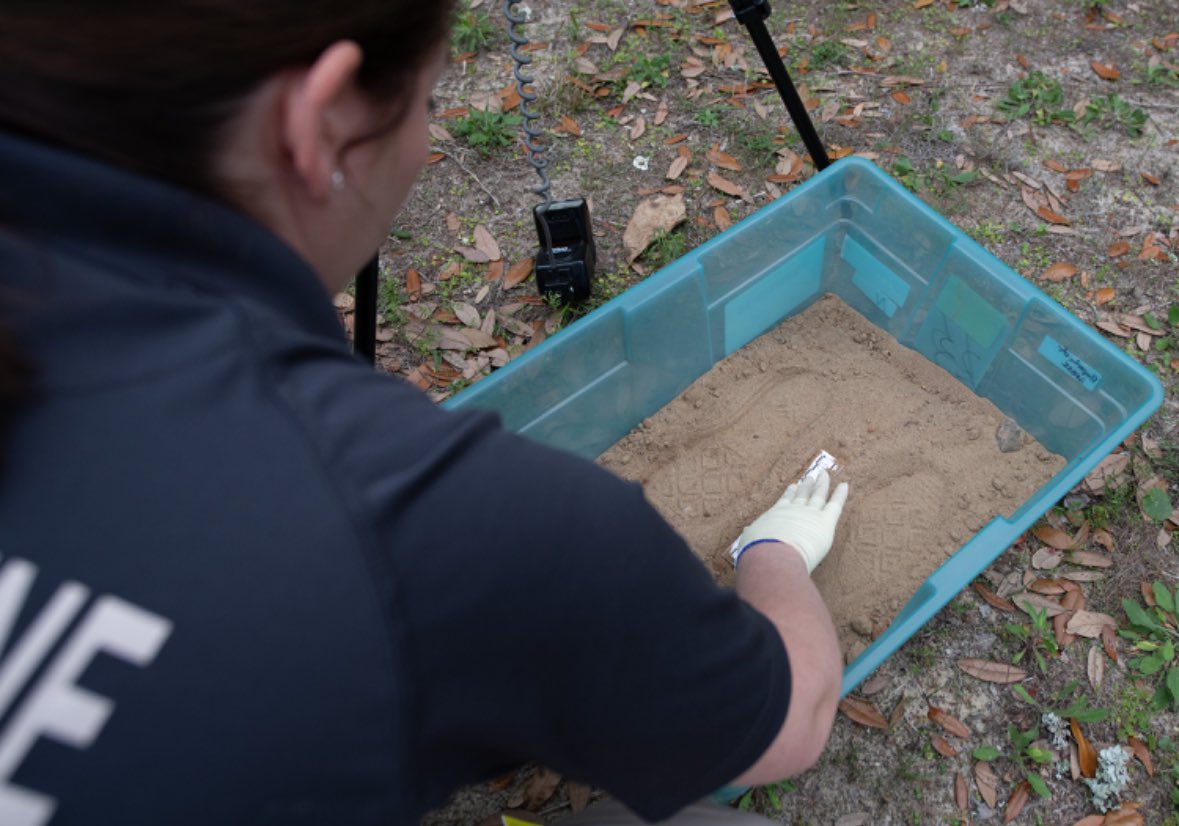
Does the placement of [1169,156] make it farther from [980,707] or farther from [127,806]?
[127,806]

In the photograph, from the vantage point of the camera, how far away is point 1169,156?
1927 millimetres

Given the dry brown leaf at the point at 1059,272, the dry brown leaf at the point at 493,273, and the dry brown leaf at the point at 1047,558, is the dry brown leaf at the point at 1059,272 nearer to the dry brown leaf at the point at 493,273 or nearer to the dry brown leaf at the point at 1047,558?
the dry brown leaf at the point at 1047,558

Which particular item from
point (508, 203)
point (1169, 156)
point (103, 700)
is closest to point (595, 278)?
point (508, 203)

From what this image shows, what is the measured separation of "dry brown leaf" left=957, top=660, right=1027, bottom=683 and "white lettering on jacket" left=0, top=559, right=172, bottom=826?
1.26 m

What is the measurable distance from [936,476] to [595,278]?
2.56 ft

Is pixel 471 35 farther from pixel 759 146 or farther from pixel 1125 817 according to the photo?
pixel 1125 817

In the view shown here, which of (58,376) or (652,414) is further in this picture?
(652,414)

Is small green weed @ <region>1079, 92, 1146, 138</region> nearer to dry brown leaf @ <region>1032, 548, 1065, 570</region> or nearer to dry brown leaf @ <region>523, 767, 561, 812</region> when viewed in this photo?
dry brown leaf @ <region>1032, 548, 1065, 570</region>

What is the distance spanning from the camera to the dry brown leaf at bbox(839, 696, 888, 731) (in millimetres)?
1310

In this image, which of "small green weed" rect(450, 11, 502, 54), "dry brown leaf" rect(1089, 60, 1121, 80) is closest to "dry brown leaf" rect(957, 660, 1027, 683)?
"dry brown leaf" rect(1089, 60, 1121, 80)

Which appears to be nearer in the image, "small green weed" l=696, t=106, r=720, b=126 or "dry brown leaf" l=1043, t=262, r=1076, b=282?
"dry brown leaf" l=1043, t=262, r=1076, b=282

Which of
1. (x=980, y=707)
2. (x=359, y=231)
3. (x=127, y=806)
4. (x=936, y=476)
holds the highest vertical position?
(x=359, y=231)

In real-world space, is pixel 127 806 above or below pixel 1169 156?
above

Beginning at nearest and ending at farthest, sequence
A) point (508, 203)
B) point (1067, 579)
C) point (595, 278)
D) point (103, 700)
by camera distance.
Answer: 1. point (103, 700)
2. point (1067, 579)
3. point (595, 278)
4. point (508, 203)
